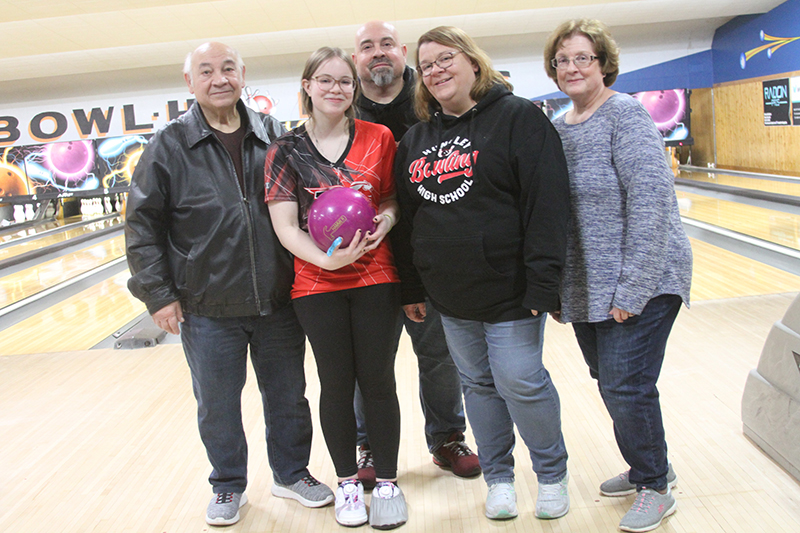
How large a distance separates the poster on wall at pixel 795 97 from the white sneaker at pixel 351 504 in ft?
26.8

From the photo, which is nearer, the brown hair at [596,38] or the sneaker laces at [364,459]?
the brown hair at [596,38]

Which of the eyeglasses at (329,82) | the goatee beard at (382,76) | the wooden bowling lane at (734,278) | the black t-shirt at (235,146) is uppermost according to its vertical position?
the goatee beard at (382,76)

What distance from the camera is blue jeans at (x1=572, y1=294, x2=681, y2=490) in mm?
1311

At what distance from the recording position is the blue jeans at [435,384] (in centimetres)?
173

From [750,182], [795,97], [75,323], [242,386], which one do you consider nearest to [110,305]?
[75,323]

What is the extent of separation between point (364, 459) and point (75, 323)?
263 cm

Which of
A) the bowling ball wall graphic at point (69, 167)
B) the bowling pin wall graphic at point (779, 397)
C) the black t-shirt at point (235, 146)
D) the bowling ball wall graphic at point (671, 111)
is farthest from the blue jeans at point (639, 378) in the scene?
the bowling ball wall graphic at point (671, 111)

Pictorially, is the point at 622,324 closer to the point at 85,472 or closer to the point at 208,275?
the point at 208,275

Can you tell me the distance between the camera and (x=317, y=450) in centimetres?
189

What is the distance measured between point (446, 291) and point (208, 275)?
58cm

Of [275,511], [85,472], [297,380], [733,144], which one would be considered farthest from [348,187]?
[733,144]

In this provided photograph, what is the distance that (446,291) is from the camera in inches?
54.4

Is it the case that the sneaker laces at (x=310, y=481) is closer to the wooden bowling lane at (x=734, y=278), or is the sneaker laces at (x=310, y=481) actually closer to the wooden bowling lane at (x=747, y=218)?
the wooden bowling lane at (x=734, y=278)

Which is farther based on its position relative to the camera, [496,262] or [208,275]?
[208,275]
